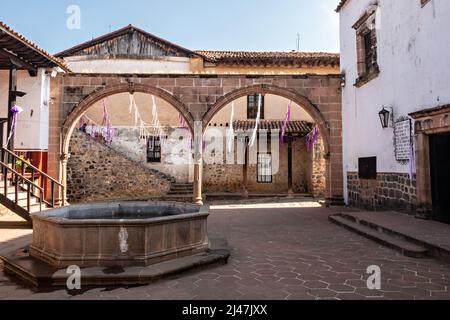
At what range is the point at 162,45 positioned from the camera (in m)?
18.2

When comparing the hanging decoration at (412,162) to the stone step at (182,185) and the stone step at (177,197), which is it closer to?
the stone step at (177,197)

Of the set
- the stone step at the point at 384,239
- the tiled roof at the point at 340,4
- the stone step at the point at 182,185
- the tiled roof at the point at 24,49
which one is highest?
→ the tiled roof at the point at 340,4

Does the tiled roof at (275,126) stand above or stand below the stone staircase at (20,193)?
above

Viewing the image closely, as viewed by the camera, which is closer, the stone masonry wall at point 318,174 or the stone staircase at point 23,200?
the stone staircase at point 23,200

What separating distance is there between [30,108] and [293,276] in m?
10.7

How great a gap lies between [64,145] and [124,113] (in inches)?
268

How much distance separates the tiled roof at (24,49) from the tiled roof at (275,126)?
9180 mm

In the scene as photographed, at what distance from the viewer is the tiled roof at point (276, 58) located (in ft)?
58.5

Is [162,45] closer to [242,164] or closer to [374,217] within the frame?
[242,164]

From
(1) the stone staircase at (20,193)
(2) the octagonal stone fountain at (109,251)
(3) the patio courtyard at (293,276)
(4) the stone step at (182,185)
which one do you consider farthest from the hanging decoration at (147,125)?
(2) the octagonal stone fountain at (109,251)

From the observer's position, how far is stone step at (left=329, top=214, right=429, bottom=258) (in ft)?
15.8

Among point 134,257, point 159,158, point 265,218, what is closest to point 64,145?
point 159,158

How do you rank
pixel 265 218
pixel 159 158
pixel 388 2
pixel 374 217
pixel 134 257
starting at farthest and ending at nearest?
1. pixel 159 158
2. pixel 265 218
3. pixel 388 2
4. pixel 374 217
5. pixel 134 257

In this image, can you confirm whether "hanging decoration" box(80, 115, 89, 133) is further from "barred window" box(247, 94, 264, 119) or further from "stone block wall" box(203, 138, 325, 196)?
"barred window" box(247, 94, 264, 119)
